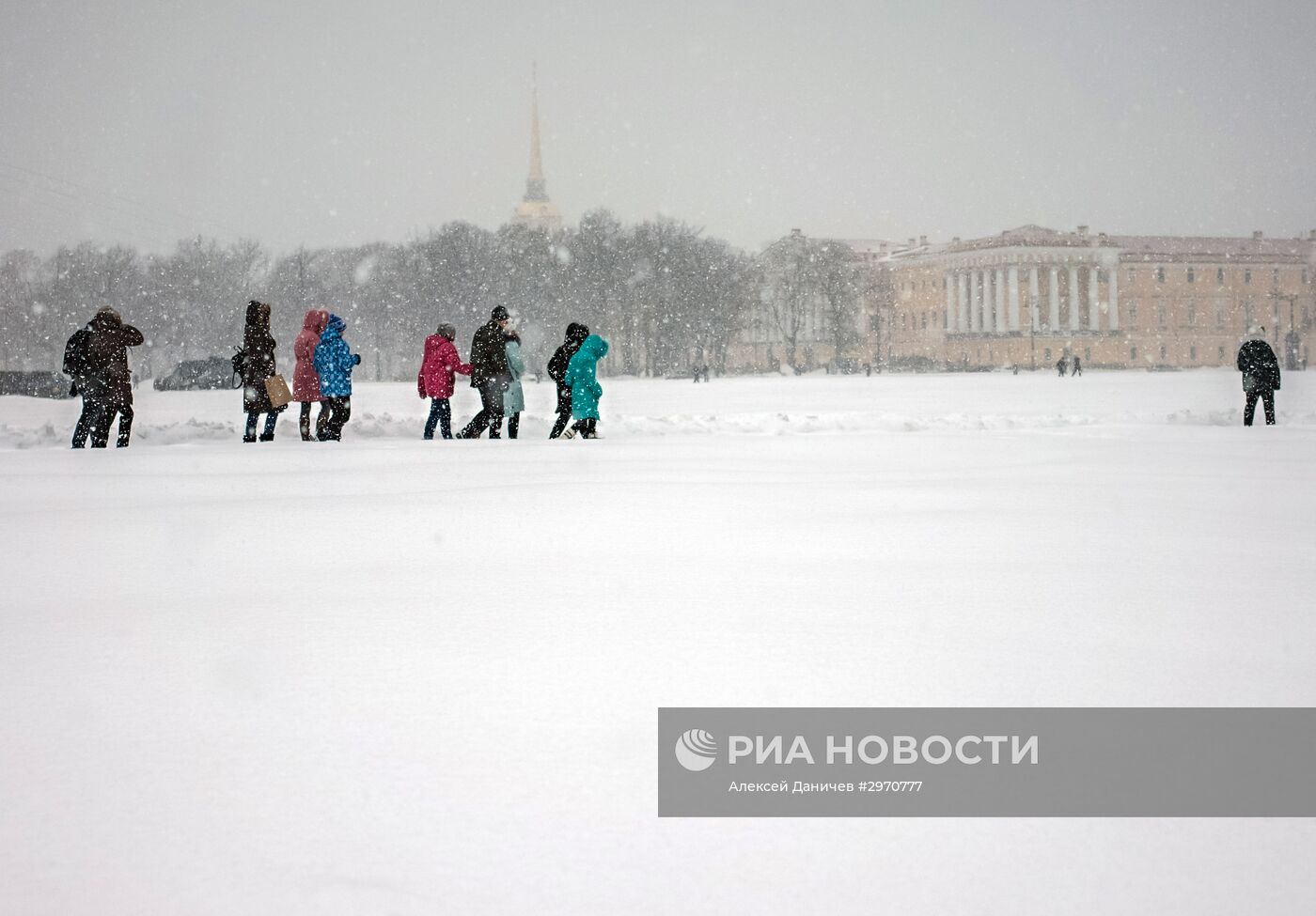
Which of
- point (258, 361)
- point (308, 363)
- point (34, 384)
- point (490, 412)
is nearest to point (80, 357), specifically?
point (258, 361)

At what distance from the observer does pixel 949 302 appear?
5094 inches

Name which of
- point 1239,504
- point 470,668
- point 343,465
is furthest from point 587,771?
point 343,465

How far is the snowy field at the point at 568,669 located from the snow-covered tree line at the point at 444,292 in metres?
68.4

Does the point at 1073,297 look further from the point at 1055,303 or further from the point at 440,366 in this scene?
the point at 440,366

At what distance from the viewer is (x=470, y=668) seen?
5281 mm

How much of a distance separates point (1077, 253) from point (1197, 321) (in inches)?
517

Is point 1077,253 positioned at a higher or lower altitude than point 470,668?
higher

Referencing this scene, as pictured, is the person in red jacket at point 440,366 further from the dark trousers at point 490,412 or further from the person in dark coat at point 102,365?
the person in dark coat at point 102,365

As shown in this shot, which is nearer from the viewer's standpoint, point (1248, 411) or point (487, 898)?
point (487, 898)

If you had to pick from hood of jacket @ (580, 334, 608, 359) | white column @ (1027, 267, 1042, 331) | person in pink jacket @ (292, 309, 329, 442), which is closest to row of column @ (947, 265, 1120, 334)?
white column @ (1027, 267, 1042, 331)

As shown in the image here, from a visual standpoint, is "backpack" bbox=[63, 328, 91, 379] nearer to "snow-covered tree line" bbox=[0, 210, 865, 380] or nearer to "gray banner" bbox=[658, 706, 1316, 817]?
"gray banner" bbox=[658, 706, 1316, 817]

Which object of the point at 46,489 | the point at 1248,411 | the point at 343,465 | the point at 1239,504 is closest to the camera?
the point at 1239,504

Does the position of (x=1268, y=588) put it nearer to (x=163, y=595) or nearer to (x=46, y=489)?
(x=163, y=595)

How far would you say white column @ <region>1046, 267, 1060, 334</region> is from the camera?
123 m
